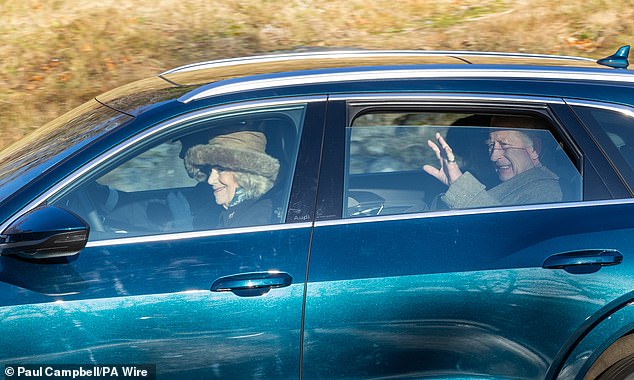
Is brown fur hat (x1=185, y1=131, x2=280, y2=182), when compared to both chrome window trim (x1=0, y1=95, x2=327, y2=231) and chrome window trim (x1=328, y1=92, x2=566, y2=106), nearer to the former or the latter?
chrome window trim (x1=0, y1=95, x2=327, y2=231)

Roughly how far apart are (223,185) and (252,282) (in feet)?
1.61

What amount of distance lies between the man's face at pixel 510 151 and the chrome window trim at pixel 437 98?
0.15 m

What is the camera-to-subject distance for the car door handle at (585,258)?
3.21 metres

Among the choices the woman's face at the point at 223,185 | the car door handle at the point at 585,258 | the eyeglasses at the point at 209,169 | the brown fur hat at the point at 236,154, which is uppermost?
the brown fur hat at the point at 236,154

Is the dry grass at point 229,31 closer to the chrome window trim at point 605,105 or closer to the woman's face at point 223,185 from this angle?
the woman's face at point 223,185

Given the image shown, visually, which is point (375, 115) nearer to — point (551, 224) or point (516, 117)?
point (516, 117)

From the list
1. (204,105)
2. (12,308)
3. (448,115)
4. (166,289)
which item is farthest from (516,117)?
(12,308)

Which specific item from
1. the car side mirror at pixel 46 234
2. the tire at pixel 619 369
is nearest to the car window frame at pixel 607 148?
the tire at pixel 619 369

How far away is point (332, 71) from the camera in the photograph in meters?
3.51

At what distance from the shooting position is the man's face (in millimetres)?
3496

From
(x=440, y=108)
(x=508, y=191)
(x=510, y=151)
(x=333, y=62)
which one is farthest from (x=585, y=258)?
(x=333, y=62)

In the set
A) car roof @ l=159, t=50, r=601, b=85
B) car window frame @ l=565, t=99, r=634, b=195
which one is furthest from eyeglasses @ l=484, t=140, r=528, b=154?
car roof @ l=159, t=50, r=601, b=85

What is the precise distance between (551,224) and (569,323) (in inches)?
14.8

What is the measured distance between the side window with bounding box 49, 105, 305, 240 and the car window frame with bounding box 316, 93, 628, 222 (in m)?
0.15
